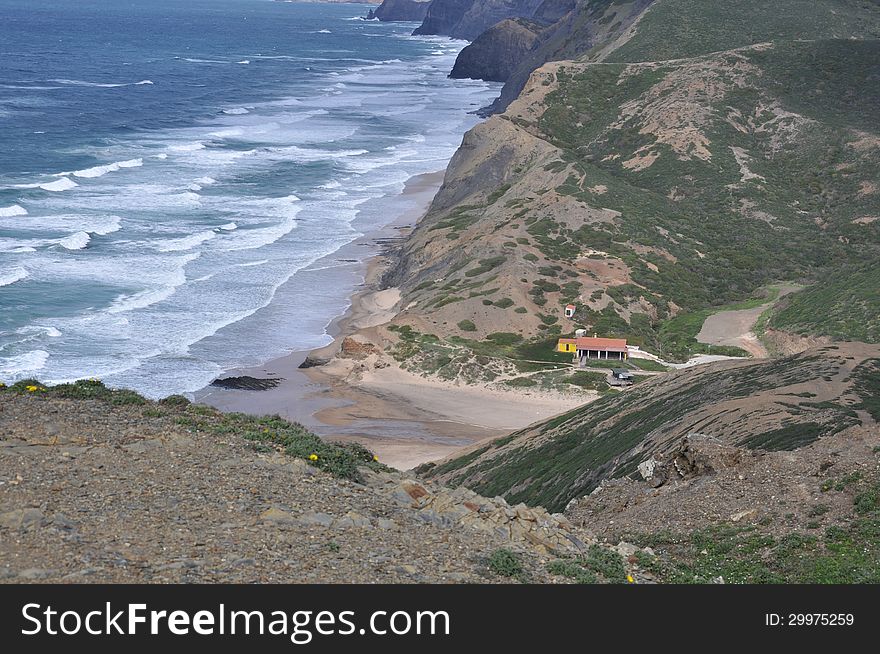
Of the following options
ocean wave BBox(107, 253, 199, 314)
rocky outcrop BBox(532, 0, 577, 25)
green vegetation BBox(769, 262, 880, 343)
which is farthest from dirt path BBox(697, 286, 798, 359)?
rocky outcrop BBox(532, 0, 577, 25)

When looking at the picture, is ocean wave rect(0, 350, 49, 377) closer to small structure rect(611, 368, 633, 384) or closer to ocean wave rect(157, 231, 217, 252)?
ocean wave rect(157, 231, 217, 252)

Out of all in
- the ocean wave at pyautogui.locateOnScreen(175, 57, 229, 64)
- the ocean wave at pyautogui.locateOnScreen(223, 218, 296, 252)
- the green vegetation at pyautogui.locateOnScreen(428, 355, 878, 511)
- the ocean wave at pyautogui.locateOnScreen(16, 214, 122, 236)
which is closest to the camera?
the green vegetation at pyautogui.locateOnScreen(428, 355, 878, 511)

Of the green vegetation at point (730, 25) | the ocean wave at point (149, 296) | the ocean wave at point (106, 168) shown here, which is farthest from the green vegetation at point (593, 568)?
the green vegetation at point (730, 25)

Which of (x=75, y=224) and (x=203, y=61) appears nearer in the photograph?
(x=75, y=224)

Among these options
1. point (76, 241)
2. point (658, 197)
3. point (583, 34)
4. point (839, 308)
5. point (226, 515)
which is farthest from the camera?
point (583, 34)

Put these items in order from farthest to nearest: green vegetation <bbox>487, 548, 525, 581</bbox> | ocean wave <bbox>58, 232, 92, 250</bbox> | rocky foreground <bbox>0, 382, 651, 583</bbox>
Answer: ocean wave <bbox>58, 232, 92, 250</bbox> < green vegetation <bbox>487, 548, 525, 581</bbox> < rocky foreground <bbox>0, 382, 651, 583</bbox>

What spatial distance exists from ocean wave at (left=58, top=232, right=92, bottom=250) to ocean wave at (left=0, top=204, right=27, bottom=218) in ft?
24.0

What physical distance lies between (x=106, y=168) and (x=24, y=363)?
147ft

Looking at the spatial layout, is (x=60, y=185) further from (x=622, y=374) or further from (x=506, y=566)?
(x=506, y=566)

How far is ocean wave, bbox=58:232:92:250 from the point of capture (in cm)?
6385

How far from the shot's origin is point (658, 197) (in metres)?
68.1

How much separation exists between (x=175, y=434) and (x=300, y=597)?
7864 mm

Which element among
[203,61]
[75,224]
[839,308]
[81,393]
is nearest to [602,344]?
[839,308]

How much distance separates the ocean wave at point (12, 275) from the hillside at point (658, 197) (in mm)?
20639
